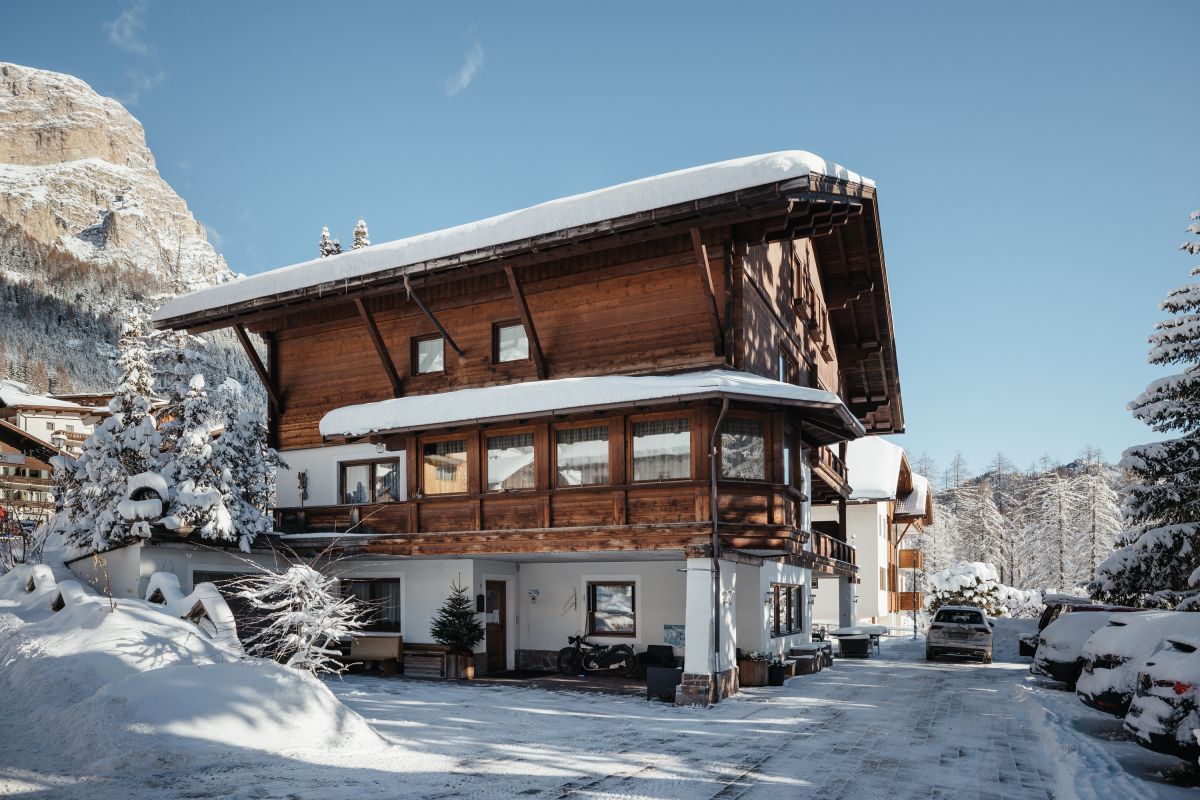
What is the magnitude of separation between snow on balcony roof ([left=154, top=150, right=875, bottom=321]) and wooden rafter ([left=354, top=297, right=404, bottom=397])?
103cm

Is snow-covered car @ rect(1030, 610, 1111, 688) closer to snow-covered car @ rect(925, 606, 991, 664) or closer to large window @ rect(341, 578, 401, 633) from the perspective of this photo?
snow-covered car @ rect(925, 606, 991, 664)

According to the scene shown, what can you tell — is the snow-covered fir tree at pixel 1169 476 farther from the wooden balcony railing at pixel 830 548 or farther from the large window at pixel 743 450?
the large window at pixel 743 450

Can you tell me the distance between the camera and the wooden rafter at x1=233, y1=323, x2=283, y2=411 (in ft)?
76.4

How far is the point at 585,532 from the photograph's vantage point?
17844mm

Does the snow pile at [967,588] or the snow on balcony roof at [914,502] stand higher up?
the snow on balcony roof at [914,502]

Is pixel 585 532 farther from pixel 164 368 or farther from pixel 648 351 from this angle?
pixel 164 368

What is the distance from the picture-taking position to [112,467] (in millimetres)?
19734

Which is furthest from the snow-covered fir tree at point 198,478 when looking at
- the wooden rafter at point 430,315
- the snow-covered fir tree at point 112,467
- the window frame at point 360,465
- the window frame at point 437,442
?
the wooden rafter at point 430,315

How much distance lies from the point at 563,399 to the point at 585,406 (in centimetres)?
62

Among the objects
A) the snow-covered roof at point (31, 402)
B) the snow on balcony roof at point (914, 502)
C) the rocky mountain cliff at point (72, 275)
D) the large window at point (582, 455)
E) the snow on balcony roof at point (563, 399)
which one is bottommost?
the snow on balcony roof at point (914, 502)

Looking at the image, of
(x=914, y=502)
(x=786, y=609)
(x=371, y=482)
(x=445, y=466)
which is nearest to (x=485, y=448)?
(x=445, y=466)

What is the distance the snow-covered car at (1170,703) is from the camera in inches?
345

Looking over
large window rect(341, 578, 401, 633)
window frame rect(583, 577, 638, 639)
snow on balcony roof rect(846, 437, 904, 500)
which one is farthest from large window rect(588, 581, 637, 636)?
snow on balcony roof rect(846, 437, 904, 500)

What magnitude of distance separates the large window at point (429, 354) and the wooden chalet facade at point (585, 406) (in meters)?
0.04
